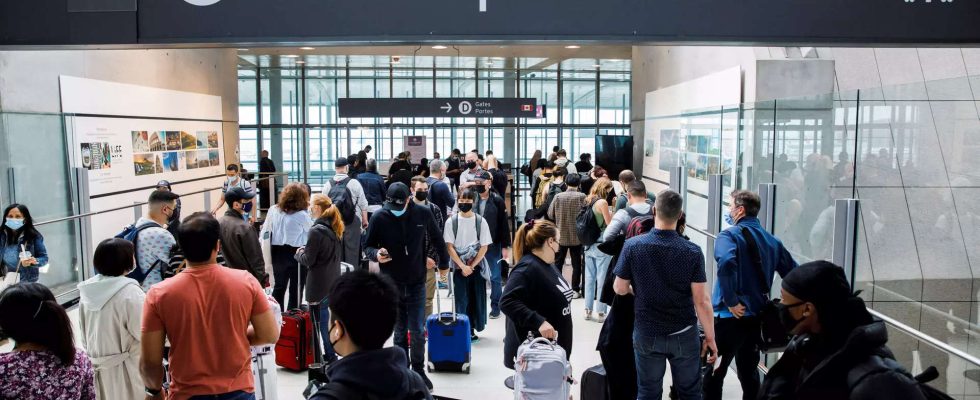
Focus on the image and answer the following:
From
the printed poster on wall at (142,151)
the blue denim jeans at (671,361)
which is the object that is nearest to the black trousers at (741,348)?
the blue denim jeans at (671,361)

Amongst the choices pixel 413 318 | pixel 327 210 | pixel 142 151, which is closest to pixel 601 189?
pixel 413 318

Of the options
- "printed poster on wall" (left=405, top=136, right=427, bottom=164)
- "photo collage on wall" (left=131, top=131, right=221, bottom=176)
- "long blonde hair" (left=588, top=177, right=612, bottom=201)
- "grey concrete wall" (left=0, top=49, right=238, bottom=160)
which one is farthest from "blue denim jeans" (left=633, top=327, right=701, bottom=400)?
"printed poster on wall" (left=405, top=136, right=427, bottom=164)

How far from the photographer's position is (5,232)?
7.21 meters

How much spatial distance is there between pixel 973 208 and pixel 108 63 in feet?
37.9

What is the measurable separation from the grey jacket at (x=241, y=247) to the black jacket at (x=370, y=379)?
13.6 ft

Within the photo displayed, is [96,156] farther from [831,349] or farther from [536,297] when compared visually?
[831,349]

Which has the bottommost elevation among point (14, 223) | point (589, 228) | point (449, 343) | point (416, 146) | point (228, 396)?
point (449, 343)

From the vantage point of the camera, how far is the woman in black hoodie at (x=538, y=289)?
4.63 metres

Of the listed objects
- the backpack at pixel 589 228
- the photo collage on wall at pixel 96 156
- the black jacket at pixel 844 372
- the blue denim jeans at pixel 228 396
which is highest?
the photo collage on wall at pixel 96 156

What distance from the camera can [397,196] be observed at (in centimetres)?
609

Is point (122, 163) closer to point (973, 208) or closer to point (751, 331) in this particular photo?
point (751, 331)

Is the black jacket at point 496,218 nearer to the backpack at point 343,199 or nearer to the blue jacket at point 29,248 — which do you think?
the backpack at point 343,199

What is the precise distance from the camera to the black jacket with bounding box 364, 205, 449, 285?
20.1ft

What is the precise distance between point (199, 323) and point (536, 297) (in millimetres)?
2084
